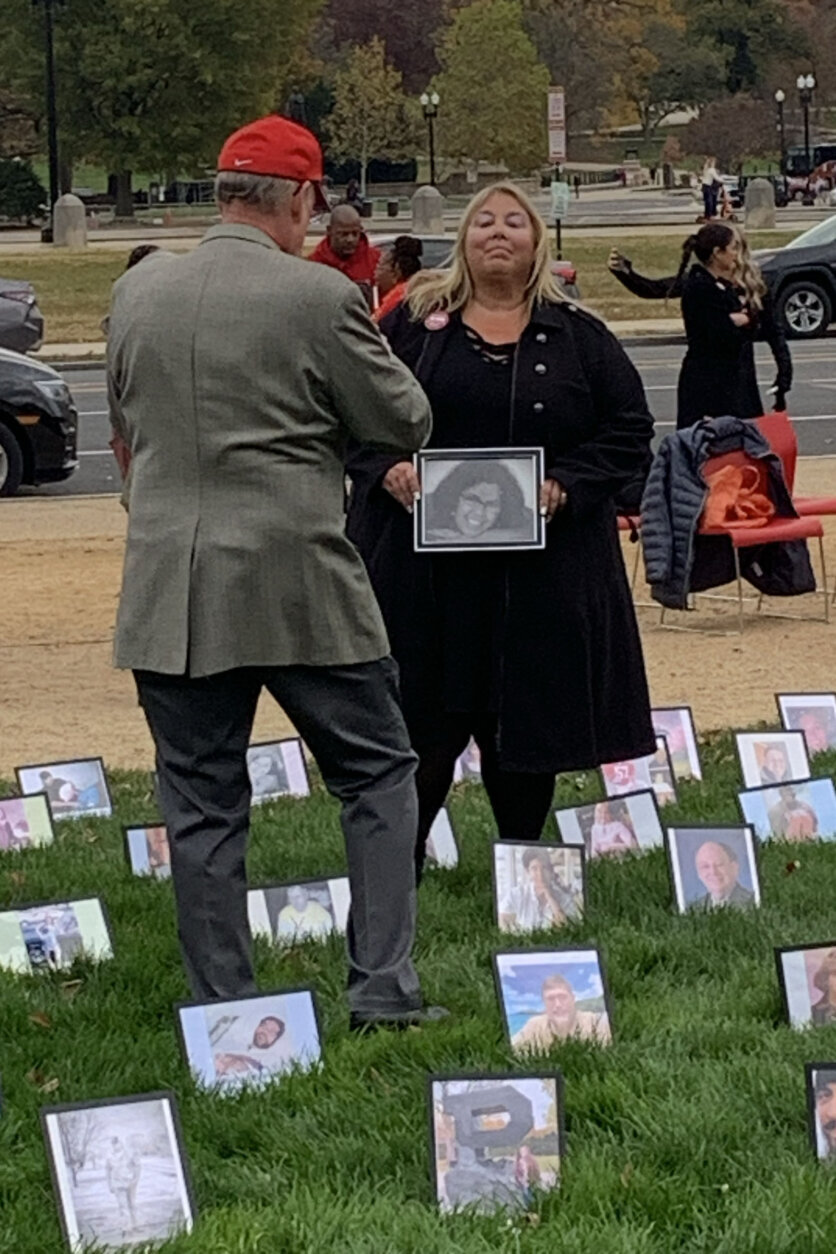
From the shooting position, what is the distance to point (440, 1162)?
423cm

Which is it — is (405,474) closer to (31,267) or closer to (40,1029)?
(40,1029)

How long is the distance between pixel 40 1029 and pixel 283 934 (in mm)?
789

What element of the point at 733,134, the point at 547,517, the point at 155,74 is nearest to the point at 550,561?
the point at 547,517

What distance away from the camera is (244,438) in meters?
4.86

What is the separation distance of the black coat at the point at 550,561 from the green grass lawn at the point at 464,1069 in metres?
0.46

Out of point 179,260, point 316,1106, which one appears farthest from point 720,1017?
point 179,260

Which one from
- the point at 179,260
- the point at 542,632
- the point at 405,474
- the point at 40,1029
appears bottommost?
the point at 40,1029

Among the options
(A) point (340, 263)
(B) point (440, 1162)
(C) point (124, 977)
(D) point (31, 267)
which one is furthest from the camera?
(D) point (31, 267)

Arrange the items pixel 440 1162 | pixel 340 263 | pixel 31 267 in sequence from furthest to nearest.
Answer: pixel 31 267 → pixel 340 263 → pixel 440 1162

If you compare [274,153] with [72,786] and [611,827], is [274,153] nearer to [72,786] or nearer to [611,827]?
[611,827]

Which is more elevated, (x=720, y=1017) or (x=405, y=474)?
(x=405, y=474)

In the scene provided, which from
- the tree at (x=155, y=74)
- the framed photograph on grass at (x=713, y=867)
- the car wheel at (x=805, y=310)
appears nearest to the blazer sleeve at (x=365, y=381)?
the framed photograph on grass at (x=713, y=867)

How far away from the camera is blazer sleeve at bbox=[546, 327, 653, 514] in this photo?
19.6ft

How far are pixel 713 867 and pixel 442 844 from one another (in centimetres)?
87
